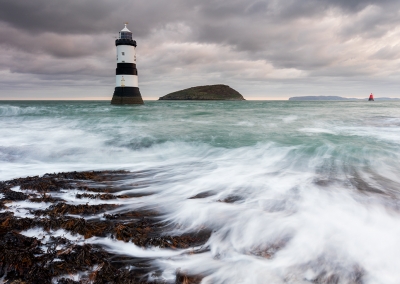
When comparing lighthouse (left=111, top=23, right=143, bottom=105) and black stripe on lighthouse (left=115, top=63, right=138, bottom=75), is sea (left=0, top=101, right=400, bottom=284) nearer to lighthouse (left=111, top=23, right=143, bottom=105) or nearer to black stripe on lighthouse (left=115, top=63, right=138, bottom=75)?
black stripe on lighthouse (left=115, top=63, right=138, bottom=75)

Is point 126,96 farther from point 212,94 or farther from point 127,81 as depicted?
point 212,94

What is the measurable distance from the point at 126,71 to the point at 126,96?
8.98ft

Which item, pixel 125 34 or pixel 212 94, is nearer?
pixel 125 34

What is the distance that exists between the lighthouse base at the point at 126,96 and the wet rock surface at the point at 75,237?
2694 cm

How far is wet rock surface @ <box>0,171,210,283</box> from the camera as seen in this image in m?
2.11

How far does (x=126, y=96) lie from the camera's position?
30.2 metres

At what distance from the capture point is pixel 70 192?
12.9ft

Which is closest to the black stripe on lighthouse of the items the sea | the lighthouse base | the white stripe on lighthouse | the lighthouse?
the lighthouse

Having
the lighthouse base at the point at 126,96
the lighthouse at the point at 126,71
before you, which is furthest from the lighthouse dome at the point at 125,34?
the lighthouse base at the point at 126,96

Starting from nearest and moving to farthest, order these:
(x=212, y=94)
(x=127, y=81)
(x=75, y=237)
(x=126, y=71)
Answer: (x=75, y=237)
(x=126, y=71)
(x=127, y=81)
(x=212, y=94)

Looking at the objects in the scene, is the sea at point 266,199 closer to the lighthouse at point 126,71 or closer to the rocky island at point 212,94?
the lighthouse at point 126,71

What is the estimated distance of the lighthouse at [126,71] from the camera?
92.8ft

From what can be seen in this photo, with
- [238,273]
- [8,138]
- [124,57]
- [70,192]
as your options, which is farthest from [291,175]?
[124,57]

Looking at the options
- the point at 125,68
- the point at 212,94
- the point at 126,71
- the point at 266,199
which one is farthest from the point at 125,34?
the point at 212,94
